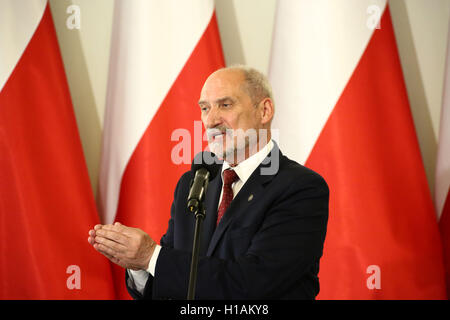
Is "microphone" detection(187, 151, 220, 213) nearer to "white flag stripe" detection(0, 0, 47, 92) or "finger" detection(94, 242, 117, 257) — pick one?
"finger" detection(94, 242, 117, 257)

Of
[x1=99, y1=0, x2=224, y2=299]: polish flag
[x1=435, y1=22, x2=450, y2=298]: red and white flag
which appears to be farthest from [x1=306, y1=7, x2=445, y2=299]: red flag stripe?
[x1=99, y1=0, x2=224, y2=299]: polish flag

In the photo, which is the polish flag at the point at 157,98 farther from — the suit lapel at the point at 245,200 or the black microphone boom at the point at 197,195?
the black microphone boom at the point at 197,195

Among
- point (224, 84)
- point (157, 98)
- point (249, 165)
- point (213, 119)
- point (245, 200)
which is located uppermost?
point (157, 98)

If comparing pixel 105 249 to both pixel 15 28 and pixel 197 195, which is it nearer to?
pixel 197 195

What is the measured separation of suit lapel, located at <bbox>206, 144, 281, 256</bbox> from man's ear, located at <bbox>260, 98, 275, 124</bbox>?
23 centimetres

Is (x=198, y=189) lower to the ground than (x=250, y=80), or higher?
lower

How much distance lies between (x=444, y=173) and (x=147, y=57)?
6.37 ft

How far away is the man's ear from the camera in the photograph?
187cm

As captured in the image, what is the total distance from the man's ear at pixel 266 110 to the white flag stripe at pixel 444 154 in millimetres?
1487

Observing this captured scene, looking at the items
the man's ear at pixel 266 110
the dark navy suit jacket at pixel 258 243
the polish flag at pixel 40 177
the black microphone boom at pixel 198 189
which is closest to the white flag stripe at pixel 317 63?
the man's ear at pixel 266 110

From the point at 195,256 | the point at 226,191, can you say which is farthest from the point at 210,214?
the point at 195,256

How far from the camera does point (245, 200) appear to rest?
1.64m

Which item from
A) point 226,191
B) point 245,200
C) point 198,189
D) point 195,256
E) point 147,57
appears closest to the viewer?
point 195,256

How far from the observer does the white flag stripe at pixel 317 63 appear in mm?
2746
